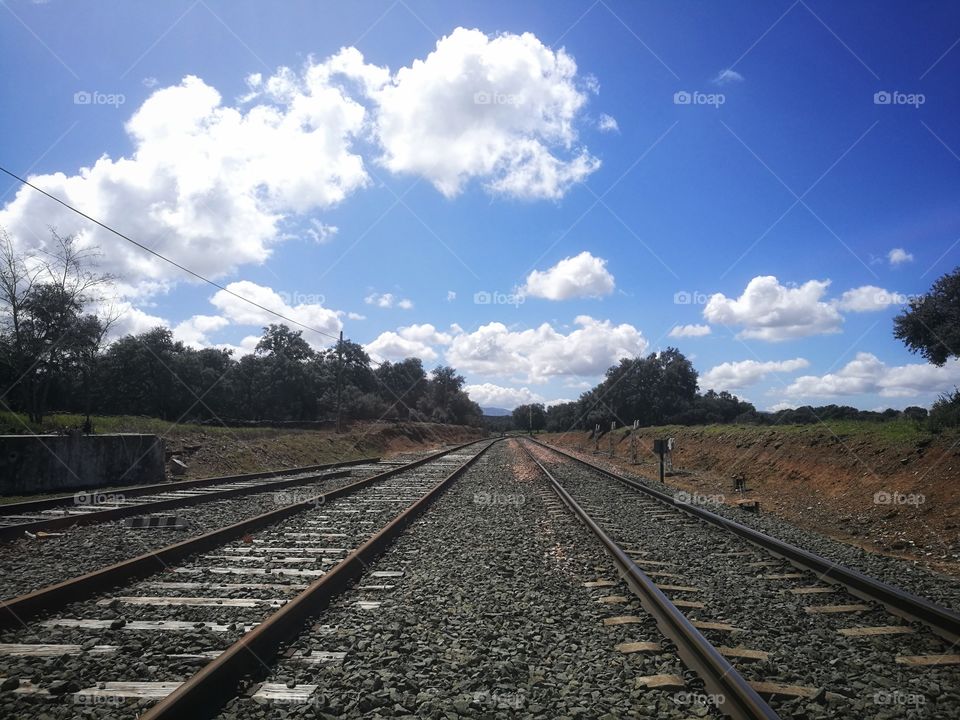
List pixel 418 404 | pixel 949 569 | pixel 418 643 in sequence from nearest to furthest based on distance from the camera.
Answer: pixel 418 643, pixel 949 569, pixel 418 404

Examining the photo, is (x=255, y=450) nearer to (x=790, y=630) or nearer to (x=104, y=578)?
(x=104, y=578)

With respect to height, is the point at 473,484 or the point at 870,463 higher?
the point at 870,463

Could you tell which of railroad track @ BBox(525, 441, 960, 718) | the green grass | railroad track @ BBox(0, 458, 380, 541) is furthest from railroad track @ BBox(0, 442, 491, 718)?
the green grass

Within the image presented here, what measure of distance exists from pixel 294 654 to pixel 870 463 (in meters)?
15.1

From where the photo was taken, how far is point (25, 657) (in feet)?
13.0

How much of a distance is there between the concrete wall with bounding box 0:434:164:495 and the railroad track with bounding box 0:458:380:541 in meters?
1.47

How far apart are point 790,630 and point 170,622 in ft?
16.8

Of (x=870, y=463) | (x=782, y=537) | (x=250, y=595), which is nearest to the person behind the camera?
(x=250, y=595)

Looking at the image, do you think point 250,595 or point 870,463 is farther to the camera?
point 870,463

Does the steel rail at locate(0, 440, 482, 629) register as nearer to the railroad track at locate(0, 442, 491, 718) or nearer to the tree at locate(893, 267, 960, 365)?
the railroad track at locate(0, 442, 491, 718)

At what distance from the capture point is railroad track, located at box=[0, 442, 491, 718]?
3.42 meters

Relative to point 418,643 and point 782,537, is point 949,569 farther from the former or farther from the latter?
point 418,643

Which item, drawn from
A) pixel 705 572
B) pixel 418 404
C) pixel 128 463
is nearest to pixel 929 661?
pixel 705 572

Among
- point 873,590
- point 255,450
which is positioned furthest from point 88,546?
point 255,450
